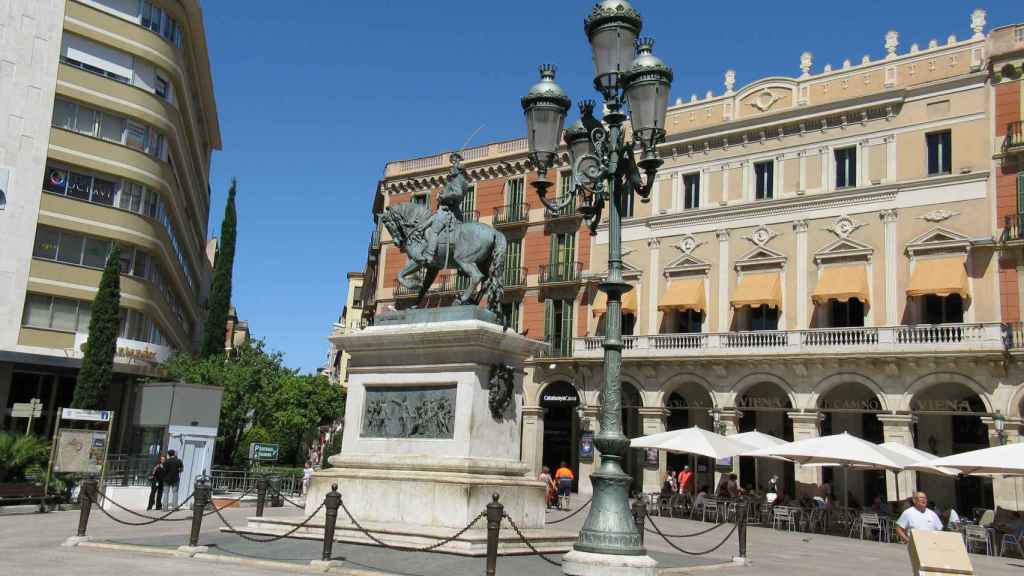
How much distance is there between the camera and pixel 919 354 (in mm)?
29719

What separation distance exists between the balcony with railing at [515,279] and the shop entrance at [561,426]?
16.2 ft

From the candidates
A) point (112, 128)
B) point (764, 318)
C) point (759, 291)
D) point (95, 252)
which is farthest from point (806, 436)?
point (112, 128)

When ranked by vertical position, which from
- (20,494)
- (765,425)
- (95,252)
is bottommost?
(20,494)

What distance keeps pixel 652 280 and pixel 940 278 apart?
452 inches

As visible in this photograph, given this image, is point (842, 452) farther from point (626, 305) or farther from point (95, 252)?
point (95, 252)

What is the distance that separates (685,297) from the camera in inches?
1432

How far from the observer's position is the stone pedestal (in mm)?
11508

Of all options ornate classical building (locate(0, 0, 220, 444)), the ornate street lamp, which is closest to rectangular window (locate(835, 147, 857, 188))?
the ornate street lamp

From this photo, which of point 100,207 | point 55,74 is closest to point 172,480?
point 100,207

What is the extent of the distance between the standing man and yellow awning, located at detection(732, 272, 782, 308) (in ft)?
69.4

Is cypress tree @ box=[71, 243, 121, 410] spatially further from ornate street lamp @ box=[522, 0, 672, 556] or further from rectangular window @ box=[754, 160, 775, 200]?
ornate street lamp @ box=[522, 0, 672, 556]

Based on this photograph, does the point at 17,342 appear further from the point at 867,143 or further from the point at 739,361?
the point at 867,143

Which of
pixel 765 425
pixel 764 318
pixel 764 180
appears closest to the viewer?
pixel 765 425

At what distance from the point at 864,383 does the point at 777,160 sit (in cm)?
947
